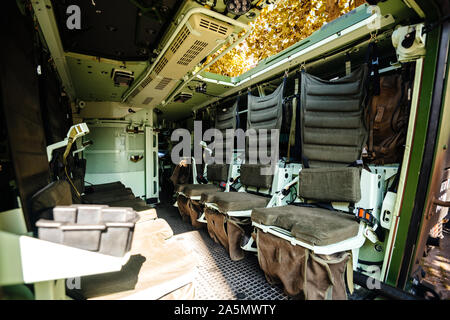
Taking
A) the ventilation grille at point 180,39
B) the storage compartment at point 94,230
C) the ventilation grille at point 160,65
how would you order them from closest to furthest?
the storage compartment at point 94,230
the ventilation grille at point 180,39
the ventilation grille at point 160,65

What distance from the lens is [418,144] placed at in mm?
1736

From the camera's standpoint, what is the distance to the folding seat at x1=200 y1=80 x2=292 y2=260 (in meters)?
2.67

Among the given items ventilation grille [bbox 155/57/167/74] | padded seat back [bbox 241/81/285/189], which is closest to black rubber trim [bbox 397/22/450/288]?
padded seat back [bbox 241/81/285/189]

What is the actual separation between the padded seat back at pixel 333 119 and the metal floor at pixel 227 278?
5.22 ft

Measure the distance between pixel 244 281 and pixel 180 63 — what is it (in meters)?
2.91

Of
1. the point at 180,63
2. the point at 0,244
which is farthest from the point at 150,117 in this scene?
the point at 0,244

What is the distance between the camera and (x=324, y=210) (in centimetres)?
234

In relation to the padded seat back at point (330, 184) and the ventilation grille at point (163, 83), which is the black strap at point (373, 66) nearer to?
the padded seat back at point (330, 184)

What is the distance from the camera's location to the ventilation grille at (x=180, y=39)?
83.1 inches

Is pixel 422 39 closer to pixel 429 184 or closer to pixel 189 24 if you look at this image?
pixel 429 184

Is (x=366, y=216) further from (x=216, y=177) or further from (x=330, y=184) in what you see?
(x=216, y=177)

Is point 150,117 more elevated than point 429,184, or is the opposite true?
point 150,117

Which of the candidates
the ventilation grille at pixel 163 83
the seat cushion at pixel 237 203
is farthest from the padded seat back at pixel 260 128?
the ventilation grille at pixel 163 83

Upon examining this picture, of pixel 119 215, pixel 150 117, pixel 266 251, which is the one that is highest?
pixel 150 117
